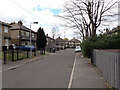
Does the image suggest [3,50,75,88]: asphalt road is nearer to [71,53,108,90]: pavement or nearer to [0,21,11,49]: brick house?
[71,53,108,90]: pavement

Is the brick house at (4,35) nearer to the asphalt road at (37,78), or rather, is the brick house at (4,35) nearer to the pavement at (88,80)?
the asphalt road at (37,78)

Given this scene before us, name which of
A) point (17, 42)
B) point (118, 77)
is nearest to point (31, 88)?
point (118, 77)

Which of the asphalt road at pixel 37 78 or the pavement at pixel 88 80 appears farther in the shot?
the asphalt road at pixel 37 78

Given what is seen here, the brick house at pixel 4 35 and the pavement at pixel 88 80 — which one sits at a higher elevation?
the brick house at pixel 4 35

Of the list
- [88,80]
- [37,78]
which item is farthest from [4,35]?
[88,80]

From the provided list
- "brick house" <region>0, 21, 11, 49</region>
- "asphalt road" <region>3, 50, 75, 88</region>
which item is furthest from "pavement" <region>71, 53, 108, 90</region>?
"brick house" <region>0, 21, 11, 49</region>

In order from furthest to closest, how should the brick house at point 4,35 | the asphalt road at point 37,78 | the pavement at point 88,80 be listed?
the brick house at point 4,35, the asphalt road at point 37,78, the pavement at point 88,80

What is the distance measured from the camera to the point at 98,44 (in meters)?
16.5

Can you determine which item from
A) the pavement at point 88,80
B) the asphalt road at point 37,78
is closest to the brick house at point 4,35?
the asphalt road at point 37,78

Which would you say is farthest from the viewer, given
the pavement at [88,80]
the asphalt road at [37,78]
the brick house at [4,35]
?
the brick house at [4,35]

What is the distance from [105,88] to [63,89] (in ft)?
5.59

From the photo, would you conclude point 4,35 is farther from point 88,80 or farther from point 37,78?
point 88,80

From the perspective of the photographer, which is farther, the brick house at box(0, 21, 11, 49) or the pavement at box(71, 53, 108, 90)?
the brick house at box(0, 21, 11, 49)

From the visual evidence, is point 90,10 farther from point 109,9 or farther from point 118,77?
point 118,77
